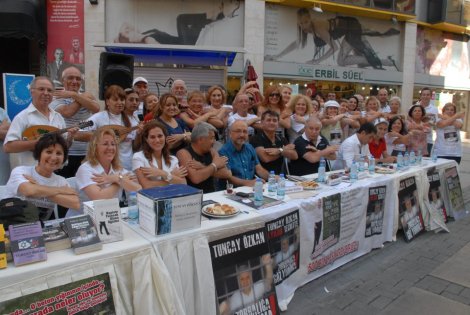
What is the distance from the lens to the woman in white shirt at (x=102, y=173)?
2994mm

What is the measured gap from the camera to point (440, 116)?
6.71m

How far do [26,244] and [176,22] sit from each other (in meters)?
10.1

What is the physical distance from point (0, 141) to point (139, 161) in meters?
2.02

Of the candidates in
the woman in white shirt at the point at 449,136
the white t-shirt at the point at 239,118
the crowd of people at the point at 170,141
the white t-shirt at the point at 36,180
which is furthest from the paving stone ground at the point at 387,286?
the woman in white shirt at the point at 449,136

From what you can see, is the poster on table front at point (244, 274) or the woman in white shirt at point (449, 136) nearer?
the poster on table front at point (244, 274)

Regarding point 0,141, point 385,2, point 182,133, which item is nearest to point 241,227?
point 182,133

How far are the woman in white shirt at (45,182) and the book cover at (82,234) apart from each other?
57 cm

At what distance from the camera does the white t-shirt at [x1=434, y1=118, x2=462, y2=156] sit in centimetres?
646

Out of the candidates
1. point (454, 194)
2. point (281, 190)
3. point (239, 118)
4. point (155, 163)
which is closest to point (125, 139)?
point (155, 163)

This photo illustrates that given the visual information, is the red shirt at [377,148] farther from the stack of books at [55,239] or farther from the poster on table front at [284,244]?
the stack of books at [55,239]

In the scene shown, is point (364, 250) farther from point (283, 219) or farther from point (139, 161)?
point (139, 161)

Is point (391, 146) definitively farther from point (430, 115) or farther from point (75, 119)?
point (75, 119)

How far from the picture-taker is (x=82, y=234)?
2.10 meters

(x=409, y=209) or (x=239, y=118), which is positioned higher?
(x=239, y=118)
